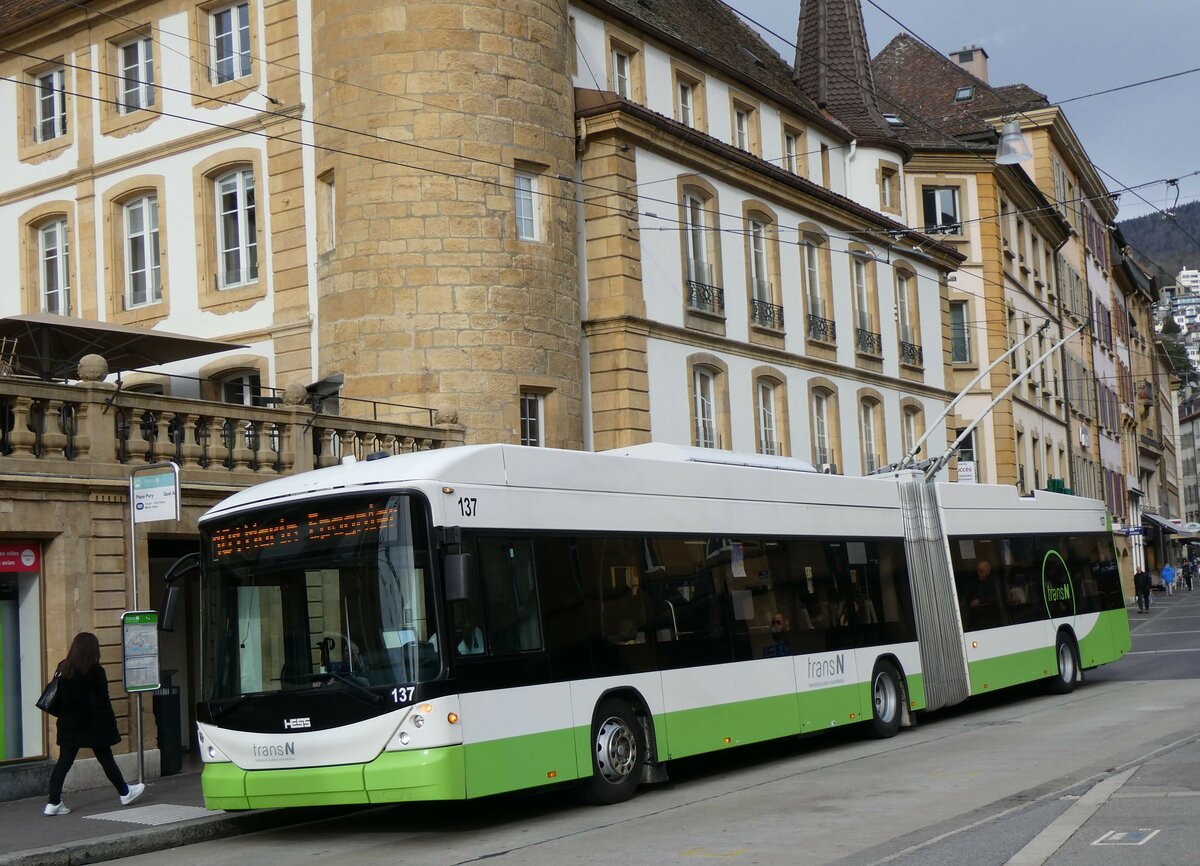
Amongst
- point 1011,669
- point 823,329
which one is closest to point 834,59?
point 823,329

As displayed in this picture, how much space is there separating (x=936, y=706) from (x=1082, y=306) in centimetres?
4949

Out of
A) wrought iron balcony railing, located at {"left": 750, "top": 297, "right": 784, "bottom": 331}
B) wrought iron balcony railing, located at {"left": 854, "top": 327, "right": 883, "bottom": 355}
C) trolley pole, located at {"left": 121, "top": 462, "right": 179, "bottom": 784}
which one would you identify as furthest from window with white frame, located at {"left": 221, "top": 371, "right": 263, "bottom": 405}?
wrought iron balcony railing, located at {"left": 854, "top": 327, "right": 883, "bottom": 355}

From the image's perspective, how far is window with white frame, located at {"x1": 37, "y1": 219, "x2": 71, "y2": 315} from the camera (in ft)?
99.6

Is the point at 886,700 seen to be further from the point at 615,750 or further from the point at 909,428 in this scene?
the point at 909,428

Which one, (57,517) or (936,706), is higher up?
(57,517)

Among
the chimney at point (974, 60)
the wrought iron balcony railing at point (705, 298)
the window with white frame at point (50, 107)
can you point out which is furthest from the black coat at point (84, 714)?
the chimney at point (974, 60)

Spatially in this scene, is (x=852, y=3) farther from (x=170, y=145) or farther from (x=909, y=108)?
(x=170, y=145)

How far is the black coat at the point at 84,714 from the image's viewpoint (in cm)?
1360

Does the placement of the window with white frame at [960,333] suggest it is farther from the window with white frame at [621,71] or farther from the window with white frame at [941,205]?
the window with white frame at [621,71]

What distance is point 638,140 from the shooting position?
28.0 metres

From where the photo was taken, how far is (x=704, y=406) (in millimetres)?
30234

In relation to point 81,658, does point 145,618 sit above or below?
above

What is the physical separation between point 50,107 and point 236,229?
19.3 ft

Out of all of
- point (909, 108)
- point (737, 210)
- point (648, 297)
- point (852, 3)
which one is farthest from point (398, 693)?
point (909, 108)
